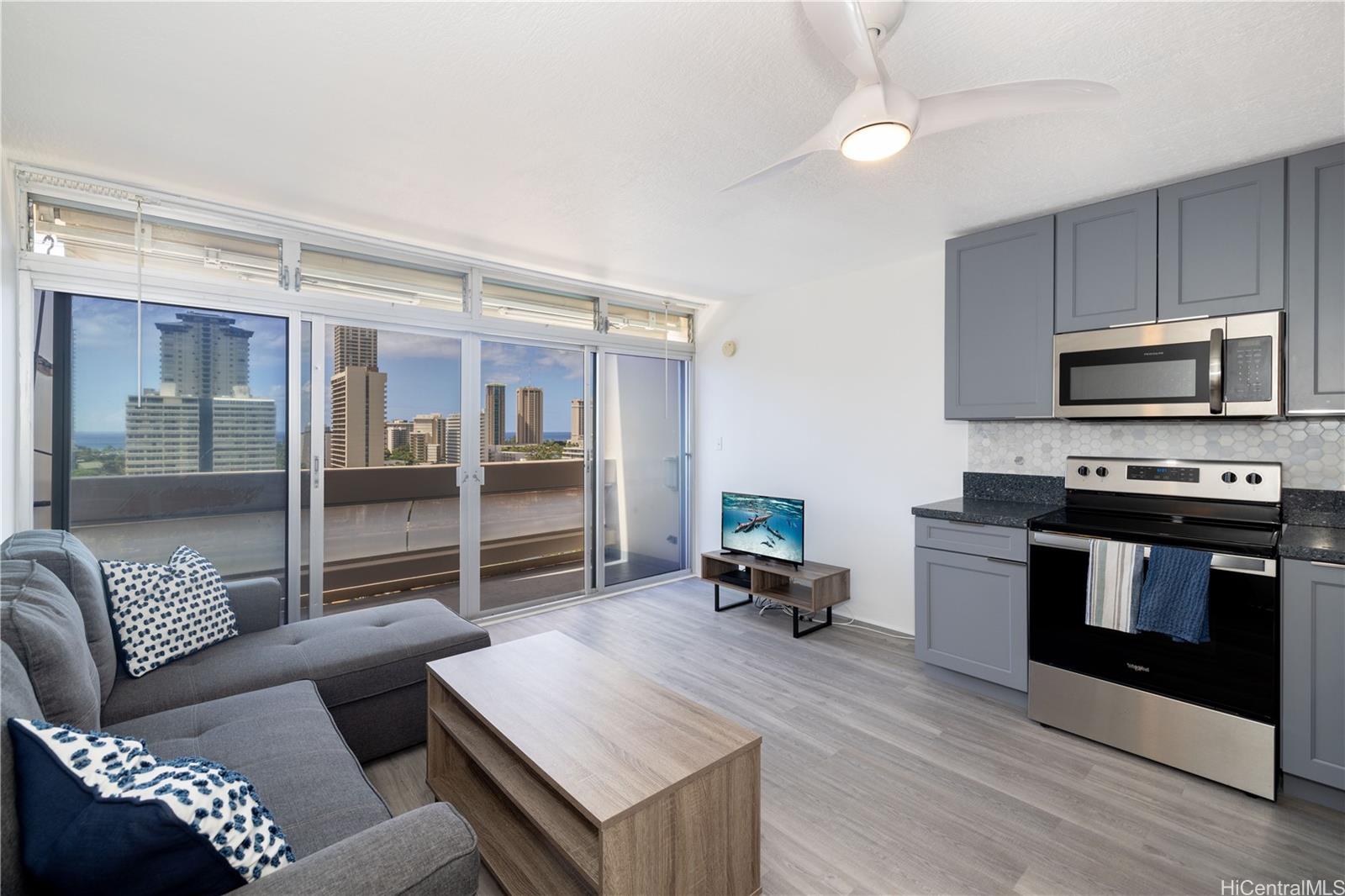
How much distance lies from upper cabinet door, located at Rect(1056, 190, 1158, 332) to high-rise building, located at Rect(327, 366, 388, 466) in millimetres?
3856

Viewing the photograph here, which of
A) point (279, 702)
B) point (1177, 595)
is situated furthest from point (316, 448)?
point (1177, 595)

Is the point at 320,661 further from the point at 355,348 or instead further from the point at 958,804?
the point at 958,804

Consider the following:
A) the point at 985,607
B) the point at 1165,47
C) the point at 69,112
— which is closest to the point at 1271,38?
the point at 1165,47

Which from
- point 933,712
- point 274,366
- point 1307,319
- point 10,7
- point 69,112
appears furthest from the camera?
point 274,366

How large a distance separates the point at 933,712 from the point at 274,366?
12.8ft

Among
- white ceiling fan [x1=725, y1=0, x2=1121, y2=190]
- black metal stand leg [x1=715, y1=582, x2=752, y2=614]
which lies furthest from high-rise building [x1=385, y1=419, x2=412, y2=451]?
A: white ceiling fan [x1=725, y1=0, x2=1121, y2=190]

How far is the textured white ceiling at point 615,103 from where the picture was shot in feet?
5.23

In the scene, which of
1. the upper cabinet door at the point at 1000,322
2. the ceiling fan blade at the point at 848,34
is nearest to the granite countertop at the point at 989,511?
the upper cabinet door at the point at 1000,322

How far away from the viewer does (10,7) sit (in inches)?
59.9

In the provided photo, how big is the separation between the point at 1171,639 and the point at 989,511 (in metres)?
0.87

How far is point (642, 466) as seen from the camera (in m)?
5.02

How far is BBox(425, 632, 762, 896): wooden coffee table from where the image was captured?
138cm

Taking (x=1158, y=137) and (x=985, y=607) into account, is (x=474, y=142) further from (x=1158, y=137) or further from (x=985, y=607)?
(x=985, y=607)

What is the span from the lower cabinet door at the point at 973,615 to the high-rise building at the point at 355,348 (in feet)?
11.3
